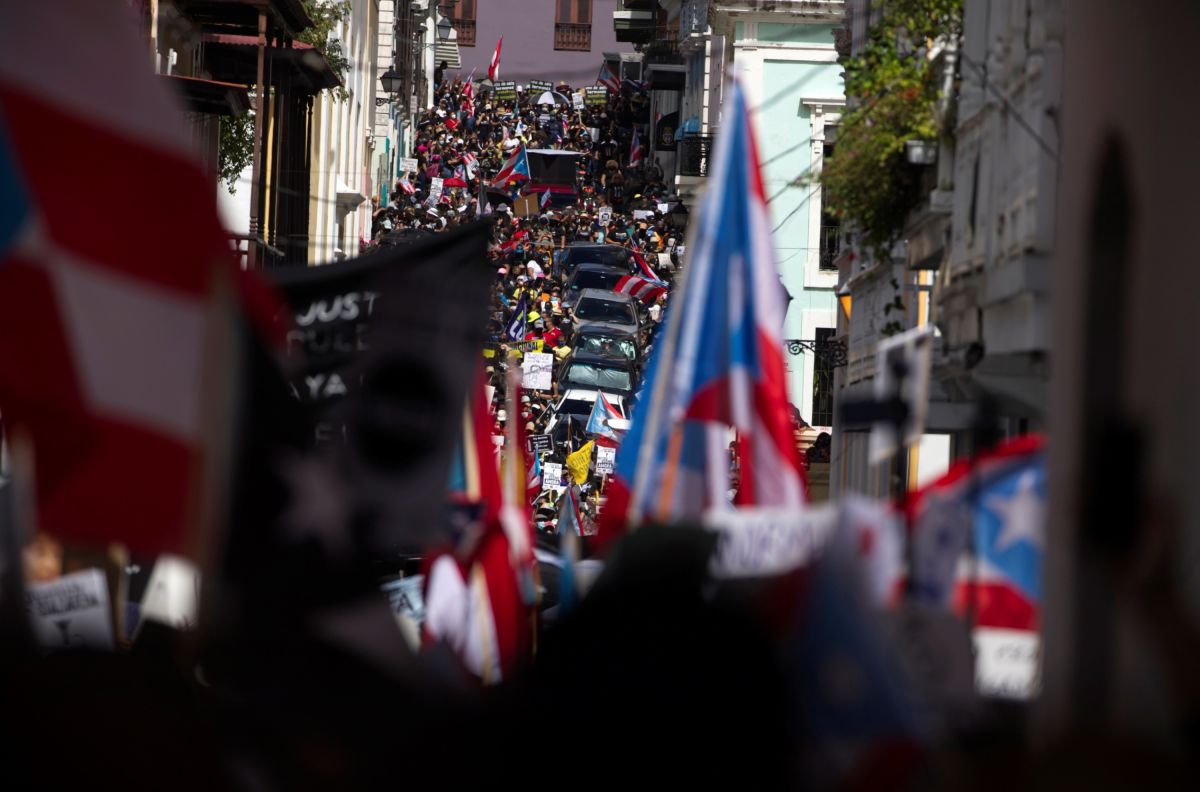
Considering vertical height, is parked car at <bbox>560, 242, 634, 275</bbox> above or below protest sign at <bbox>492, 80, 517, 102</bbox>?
below

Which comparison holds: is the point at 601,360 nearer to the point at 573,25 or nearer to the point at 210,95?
the point at 210,95

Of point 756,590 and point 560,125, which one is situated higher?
point 560,125

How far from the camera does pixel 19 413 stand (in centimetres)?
559

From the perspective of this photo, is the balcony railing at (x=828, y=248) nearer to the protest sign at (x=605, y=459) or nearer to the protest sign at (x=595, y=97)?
the protest sign at (x=605, y=459)

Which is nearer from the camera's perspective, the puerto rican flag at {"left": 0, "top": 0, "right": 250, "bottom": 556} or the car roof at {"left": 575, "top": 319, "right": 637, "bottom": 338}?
the puerto rican flag at {"left": 0, "top": 0, "right": 250, "bottom": 556}

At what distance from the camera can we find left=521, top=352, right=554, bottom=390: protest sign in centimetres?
3838

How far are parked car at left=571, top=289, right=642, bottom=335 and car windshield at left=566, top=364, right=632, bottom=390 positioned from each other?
4.26 m

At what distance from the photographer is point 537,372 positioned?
3847 centimetres

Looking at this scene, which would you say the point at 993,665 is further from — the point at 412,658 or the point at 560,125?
the point at 560,125

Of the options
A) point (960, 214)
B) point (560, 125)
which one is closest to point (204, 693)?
point (960, 214)

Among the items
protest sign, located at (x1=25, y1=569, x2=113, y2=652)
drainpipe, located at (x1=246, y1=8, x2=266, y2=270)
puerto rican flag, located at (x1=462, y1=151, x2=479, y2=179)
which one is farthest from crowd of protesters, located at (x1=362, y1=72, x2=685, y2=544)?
protest sign, located at (x1=25, y1=569, x2=113, y2=652)

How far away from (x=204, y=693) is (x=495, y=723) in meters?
2.54

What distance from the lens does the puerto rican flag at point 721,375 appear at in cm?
853

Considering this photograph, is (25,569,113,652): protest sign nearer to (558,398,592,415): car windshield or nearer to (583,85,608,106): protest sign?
(558,398,592,415): car windshield
